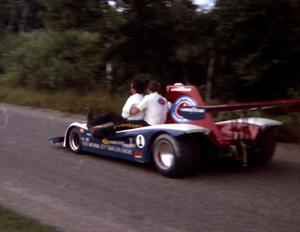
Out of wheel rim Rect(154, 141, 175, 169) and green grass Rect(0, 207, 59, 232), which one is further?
wheel rim Rect(154, 141, 175, 169)

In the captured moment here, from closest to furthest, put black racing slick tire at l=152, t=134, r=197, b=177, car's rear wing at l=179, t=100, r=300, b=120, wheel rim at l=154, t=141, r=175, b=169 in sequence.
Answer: car's rear wing at l=179, t=100, r=300, b=120 → black racing slick tire at l=152, t=134, r=197, b=177 → wheel rim at l=154, t=141, r=175, b=169

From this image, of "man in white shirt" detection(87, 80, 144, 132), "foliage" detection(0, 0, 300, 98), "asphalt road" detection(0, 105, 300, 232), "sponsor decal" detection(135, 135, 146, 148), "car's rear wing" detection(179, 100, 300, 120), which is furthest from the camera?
"foliage" detection(0, 0, 300, 98)

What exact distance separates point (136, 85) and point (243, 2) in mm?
6334

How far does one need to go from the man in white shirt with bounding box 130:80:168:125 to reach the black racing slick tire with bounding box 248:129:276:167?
4.87 feet

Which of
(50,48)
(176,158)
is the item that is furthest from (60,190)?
(50,48)

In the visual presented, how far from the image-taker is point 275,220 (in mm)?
6574

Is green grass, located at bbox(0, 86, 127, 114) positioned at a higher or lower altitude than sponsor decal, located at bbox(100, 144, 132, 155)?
higher

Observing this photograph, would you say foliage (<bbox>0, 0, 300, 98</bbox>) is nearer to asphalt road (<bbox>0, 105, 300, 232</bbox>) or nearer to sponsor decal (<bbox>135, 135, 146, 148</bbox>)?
asphalt road (<bbox>0, 105, 300, 232</bbox>)

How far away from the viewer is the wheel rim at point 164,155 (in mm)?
8633

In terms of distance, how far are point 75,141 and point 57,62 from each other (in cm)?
1113

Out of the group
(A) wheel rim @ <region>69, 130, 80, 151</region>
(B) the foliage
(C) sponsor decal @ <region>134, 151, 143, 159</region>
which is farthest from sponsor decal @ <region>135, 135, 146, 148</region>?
(B) the foliage

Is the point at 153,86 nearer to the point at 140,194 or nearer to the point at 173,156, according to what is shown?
the point at 173,156

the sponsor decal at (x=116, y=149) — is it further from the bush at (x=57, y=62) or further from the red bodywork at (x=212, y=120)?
the bush at (x=57, y=62)

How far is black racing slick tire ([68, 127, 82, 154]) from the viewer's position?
414 inches
